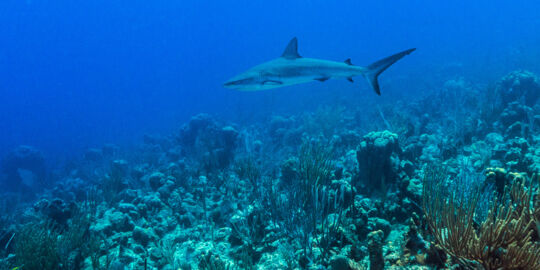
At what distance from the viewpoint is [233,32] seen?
158250 mm

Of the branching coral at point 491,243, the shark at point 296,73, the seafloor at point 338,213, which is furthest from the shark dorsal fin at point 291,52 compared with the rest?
the branching coral at point 491,243

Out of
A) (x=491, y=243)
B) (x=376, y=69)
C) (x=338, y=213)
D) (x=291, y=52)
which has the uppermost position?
(x=291, y=52)

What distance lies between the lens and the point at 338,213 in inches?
166

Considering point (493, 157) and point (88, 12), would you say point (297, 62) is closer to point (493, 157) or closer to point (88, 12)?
point (493, 157)

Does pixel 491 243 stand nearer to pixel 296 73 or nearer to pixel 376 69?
pixel 376 69

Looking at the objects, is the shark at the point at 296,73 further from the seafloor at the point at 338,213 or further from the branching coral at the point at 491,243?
the branching coral at the point at 491,243

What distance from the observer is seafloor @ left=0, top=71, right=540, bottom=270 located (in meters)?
2.46

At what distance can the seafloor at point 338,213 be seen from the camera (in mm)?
2465

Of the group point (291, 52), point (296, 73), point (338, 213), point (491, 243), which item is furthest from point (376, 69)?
point (491, 243)

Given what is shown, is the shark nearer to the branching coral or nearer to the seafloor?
the seafloor

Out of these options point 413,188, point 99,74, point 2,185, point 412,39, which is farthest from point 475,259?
point 99,74

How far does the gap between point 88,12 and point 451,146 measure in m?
172

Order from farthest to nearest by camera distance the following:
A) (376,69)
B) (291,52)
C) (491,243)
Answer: (291,52) < (376,69) < (491,243)

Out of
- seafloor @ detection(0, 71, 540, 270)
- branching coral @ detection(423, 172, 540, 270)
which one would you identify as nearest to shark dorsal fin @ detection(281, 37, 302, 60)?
seafloor @ detection(0, 71, 540, 270)
